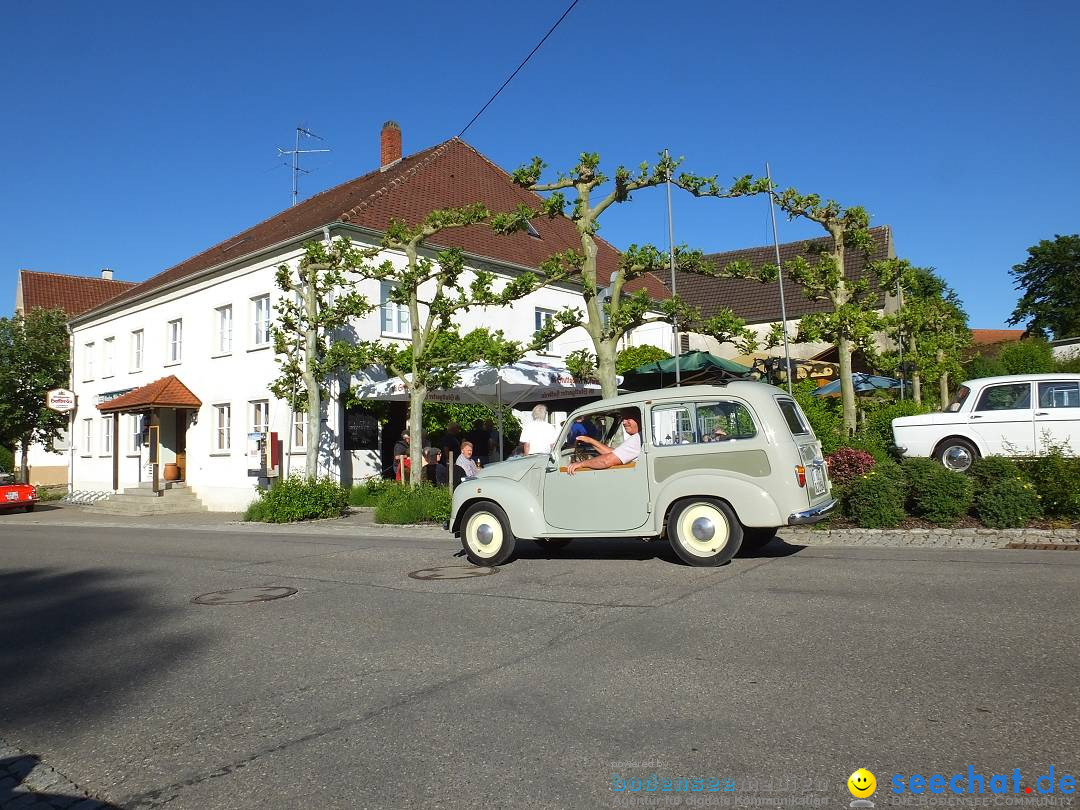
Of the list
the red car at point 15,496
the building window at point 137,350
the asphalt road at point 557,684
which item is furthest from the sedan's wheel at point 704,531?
the building window at point 137,350

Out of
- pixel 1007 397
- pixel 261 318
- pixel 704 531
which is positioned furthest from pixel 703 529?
pixel 261 318

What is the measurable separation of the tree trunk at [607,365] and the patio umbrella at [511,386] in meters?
2.10

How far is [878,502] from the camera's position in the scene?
1109 cm

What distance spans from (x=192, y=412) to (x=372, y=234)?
8.87 meters

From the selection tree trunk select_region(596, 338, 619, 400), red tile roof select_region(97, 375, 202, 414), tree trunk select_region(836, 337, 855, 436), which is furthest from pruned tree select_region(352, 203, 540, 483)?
red tile roof select_region(97, 375, 202, 414)

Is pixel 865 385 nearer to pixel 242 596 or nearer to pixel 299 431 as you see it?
pixel 299 431

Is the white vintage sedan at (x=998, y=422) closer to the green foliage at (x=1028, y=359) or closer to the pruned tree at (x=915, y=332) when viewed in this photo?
the pruned tree at (x=915, y=332)

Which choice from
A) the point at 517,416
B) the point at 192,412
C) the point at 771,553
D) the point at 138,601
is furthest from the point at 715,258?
the point at 138,601

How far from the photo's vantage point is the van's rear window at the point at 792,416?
8836 mm

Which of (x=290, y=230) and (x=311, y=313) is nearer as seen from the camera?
(x=311, y=313)

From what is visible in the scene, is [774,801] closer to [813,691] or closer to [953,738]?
[953,738]

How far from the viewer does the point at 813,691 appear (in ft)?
14.7

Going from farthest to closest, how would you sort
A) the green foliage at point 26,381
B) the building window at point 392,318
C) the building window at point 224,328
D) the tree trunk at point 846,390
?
1. the green foliage at point 26,381
2. the building window at point 224,328
3. the building window at point 392,318
4. the tree trunk at point 846,390

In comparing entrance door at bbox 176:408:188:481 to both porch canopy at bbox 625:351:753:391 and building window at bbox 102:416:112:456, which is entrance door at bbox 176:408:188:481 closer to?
building window at bbox 102:416:112:456
